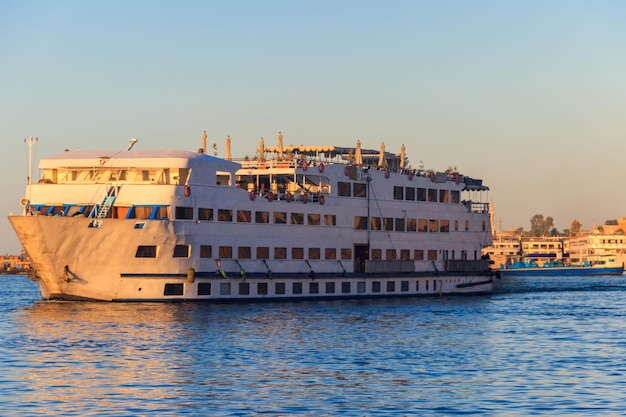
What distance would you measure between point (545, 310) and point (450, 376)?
37151 mm

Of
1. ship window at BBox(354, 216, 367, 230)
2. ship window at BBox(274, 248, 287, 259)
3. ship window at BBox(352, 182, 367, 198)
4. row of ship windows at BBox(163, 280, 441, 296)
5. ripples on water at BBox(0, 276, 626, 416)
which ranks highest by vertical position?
ship window at BBox(352, 182, 367, 198)

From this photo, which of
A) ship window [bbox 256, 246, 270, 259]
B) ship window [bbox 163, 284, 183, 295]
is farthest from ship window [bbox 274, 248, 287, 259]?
ship window [bbox 163, 284, 183, 295]

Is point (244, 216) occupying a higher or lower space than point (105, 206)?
lower

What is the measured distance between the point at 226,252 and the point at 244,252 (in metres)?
1.55

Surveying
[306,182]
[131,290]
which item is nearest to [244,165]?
[306,182]

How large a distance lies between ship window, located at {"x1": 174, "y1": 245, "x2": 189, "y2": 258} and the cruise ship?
62 mm

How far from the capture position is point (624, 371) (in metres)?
36.3

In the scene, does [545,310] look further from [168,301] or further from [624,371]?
[624,371]

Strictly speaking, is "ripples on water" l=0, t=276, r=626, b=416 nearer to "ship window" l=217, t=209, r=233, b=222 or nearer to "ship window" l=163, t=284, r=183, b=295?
"ship window" l=163, t=284, r=183, b=295

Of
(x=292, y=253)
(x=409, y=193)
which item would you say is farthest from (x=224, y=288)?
(x=409, y=193)

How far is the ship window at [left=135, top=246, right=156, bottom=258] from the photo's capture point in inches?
2327

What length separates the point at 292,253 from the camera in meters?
67.9

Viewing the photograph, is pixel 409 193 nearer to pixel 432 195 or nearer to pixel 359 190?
pixel 432 195

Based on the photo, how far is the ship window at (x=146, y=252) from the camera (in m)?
59.1
